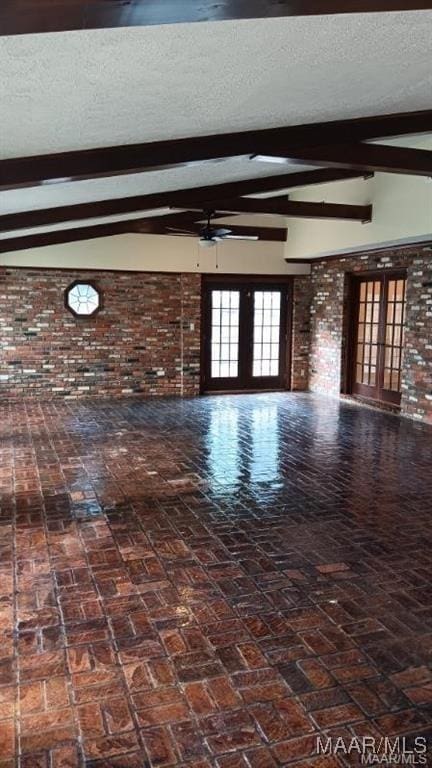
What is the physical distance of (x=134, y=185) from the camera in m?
5.31

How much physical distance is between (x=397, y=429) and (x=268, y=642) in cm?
534

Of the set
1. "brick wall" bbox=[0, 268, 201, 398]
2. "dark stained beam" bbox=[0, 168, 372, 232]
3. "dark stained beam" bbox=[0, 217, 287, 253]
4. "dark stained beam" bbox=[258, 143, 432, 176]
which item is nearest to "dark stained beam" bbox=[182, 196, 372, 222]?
"dark stained beam" bbox=[0, 168, 372, 232]

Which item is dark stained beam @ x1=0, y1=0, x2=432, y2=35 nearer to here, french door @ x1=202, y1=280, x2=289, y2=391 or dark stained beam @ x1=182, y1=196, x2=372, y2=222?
dark stained beam @ x1=182, y1=196, x2=372, y2=222

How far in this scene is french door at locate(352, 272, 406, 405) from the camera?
874cm

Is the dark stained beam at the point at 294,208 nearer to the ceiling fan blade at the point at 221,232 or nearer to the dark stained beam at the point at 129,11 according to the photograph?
the ceiling fan blade at the point at 221,232

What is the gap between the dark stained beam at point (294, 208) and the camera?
7.31 metres

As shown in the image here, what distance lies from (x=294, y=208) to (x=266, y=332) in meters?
3.50

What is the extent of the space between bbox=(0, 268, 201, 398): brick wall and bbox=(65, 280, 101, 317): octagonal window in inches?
3.7

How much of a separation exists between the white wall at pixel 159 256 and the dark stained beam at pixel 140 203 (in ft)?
11.1

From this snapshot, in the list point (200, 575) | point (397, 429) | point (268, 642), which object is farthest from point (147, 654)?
point (397, 429)

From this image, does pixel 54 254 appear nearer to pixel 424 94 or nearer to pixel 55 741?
pixel 424 94

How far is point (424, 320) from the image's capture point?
7.92 m

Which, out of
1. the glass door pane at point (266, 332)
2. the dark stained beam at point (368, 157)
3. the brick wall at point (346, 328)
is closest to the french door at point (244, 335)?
Result: the glass door pane at point (266, 332)

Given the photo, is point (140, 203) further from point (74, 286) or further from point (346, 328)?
point (346, 328)
